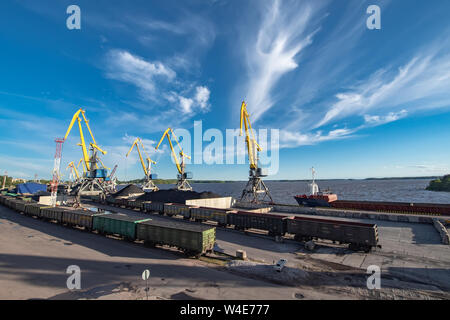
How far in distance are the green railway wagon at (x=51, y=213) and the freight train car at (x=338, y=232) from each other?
3819cm

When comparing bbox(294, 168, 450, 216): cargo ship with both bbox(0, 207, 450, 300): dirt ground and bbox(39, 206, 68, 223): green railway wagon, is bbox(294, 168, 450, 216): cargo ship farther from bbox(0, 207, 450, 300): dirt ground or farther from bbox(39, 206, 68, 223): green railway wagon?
bbox(39, 206, 68, 223): green railway wagon

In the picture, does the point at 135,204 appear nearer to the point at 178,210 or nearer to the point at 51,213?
the point at 178,210

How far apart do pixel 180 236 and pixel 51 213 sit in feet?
101

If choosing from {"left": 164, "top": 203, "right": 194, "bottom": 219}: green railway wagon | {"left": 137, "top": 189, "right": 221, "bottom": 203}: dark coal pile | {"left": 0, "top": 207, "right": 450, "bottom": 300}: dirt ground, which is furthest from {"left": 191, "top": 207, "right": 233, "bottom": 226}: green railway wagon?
{"left": 137, "top": 189, "right": 221, "bottom": 203}: dark coal pile

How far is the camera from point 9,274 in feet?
53.5

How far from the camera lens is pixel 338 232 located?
918 inches

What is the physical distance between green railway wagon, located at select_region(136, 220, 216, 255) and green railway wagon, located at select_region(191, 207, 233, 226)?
10.8 meters

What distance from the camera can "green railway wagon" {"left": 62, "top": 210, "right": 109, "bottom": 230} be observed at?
2980 centimetres

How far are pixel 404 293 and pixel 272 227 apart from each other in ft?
49.9

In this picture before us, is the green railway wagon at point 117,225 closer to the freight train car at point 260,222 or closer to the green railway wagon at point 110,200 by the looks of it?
the freight train car at point 260,222

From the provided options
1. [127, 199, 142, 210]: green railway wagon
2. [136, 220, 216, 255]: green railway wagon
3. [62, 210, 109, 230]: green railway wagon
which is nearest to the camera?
[136, 220, 216, 255]: green railway wagon

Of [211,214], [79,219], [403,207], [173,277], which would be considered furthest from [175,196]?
[403,207]

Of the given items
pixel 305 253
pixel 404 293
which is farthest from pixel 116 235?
pixel 404 293
